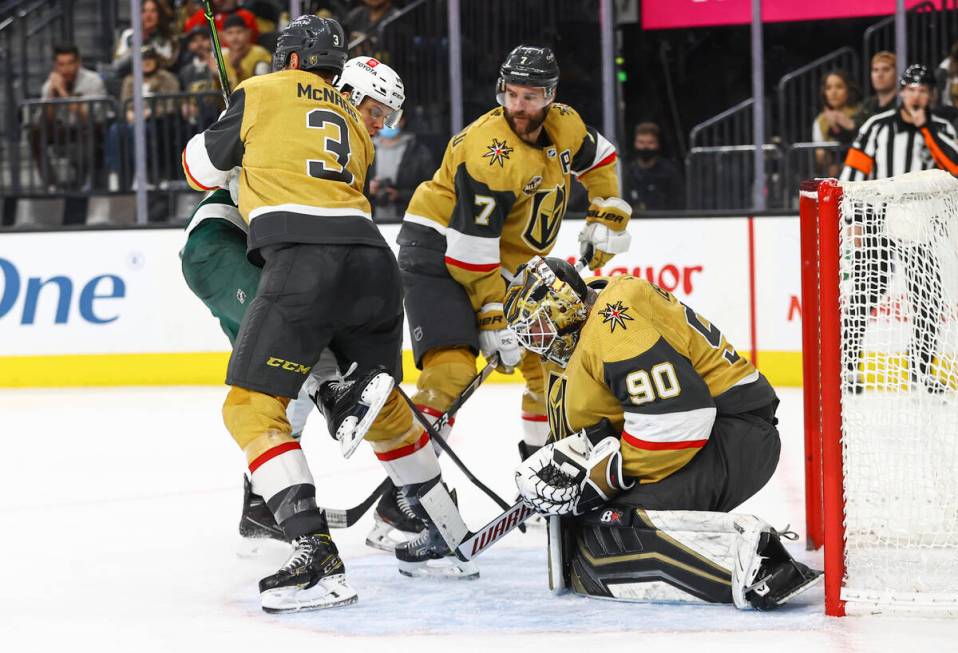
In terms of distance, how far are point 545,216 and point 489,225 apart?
230mm

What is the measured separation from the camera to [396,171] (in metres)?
7.57

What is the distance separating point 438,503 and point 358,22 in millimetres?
5448

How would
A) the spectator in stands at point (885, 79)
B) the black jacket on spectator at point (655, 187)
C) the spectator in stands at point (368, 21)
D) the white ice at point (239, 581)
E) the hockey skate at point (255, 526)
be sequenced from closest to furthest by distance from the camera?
the white ice at point (239, 581) < the hockey skate at point (255, 526) < the spectator in stands at point (885, 79) < the black jacket on spectator at point (655, 187) < the spectator in stands at point (368, 21)

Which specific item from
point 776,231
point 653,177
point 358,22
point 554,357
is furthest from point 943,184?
point 358,22

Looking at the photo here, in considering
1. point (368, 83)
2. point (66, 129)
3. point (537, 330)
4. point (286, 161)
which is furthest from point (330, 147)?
point (66, 129)

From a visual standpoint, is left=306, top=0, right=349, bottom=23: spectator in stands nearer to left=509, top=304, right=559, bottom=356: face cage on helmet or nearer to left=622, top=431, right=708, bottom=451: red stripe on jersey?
left=509, top=304, right=559, bottom=356: face cage on helmet

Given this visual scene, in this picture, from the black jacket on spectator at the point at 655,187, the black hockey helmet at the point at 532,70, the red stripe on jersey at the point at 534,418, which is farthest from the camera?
the black jacket on spectator at the point at 655,187

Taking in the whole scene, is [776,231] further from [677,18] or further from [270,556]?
[270,556]

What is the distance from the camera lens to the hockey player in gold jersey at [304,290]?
10.2ft

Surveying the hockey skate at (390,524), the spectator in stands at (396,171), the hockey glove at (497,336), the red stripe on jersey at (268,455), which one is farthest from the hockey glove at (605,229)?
the spectator in stands at (396,171)

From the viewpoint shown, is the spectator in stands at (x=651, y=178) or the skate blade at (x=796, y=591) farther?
the spectator in stands at (x=651, y=178)

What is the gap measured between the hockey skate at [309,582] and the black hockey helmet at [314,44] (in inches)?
43.0

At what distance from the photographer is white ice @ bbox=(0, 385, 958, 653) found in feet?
9.52

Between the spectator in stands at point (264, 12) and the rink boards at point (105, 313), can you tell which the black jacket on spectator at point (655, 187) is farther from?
the spectator in stands at point (264, 12)
